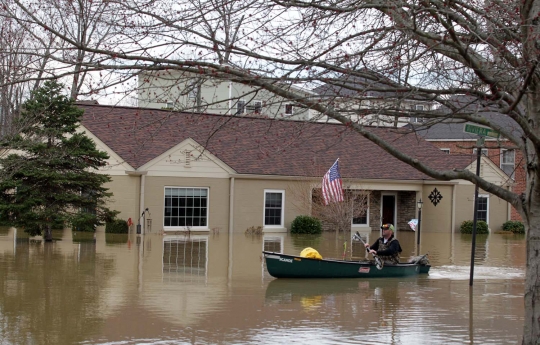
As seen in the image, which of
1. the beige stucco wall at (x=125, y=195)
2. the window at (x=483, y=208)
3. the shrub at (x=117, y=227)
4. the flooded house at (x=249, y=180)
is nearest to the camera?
the shrub at (x=117, y=227)

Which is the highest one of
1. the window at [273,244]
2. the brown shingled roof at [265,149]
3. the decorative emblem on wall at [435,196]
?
the brown shingled roof at [265,149]

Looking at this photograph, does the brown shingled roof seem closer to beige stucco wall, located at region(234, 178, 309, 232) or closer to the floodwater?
beige stucco wall, located at region(234, 178, 309, 232)

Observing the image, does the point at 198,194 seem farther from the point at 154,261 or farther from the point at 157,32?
the point at 157,32

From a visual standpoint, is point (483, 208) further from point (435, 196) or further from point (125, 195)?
point (125, 195)

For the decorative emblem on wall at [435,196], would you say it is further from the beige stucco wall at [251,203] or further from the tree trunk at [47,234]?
the tree trunk at [47,234]

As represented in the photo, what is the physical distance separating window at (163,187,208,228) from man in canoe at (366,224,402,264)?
14601mm

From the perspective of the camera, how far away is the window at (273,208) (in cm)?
3331

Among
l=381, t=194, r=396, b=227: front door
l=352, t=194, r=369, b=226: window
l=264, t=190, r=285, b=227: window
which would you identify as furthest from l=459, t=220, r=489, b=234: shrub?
l=264, t=190, r=285, b=227: window

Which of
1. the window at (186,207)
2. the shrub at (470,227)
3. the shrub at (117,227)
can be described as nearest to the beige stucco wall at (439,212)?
the shrub at (470,227)

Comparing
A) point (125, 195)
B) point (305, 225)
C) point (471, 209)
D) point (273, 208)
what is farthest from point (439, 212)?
point (125, 195)

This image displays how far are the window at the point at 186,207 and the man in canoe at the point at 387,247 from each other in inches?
575

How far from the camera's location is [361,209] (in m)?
33.2

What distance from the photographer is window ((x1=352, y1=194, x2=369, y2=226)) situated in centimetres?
3312

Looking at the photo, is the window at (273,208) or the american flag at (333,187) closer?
the american flag at (333,187)
